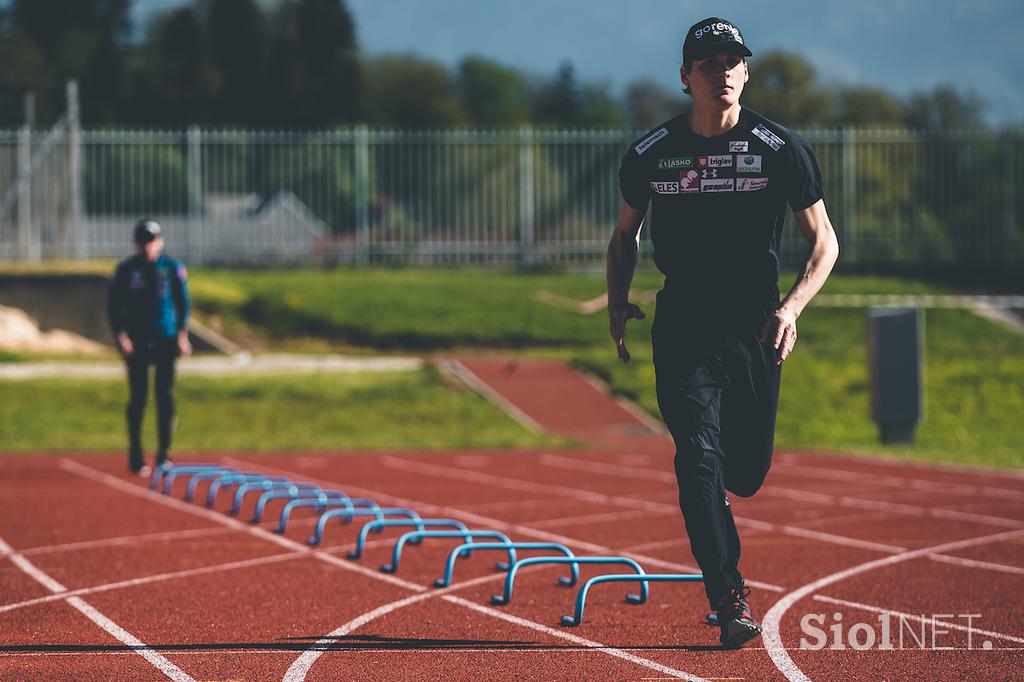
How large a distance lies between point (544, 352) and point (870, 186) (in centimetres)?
1139

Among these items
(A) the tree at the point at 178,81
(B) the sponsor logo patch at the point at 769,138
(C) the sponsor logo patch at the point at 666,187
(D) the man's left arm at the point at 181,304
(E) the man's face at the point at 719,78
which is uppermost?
(A) the tree at the point at 178,81

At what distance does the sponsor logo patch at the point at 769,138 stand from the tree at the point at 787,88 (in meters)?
56.4

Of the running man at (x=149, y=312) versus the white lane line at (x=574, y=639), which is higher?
the running man at (x=149, y=312)

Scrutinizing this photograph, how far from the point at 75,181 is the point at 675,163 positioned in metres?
23.0

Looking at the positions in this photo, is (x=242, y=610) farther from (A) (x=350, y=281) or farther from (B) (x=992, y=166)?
(B) (x=992, y=166)

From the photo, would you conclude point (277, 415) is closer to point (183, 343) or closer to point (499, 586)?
point (183, 343)

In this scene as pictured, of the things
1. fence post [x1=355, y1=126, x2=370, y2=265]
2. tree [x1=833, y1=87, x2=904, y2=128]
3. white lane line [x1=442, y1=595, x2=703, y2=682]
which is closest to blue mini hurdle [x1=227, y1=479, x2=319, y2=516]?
white lane line [x1=442, y1=595, x2=703, y2=682]

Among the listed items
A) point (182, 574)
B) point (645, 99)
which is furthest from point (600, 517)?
point (645, 99)

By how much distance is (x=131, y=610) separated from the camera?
6.90 metres

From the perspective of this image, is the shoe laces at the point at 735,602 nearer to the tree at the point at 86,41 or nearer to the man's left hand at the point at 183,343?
the man's left hand at the point at 183,343

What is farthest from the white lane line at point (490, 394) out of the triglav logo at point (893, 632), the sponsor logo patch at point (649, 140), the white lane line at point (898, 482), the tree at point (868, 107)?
the tree at point (868, 107)

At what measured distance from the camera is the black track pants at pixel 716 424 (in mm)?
5559

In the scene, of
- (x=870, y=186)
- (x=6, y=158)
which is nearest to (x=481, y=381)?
(x=6, y=158)

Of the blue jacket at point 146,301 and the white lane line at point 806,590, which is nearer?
the white lane line at point 806,590
